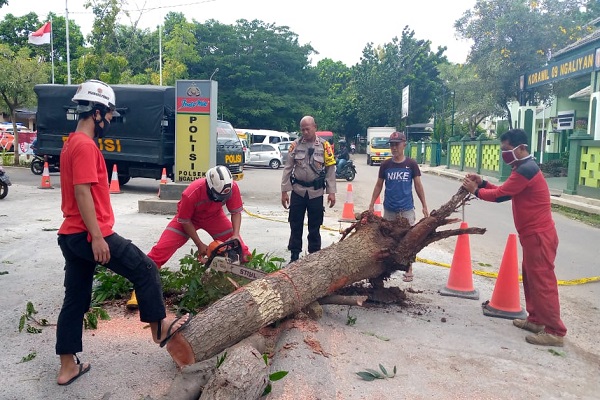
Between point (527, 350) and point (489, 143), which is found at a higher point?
point (489, 143)

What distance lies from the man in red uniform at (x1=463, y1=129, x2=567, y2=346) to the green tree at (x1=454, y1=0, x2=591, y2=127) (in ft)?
86.2

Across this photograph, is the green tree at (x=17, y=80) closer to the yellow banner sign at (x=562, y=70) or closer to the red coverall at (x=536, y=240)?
the yellow banner sign at (x=562, y=70)

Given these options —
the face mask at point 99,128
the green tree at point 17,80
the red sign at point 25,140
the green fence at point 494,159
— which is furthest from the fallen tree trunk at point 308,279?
the red sign at point 25,140

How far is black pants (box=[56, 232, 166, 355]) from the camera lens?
344 cm

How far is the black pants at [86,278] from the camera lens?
344 cm

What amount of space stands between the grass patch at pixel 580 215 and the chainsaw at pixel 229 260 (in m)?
9.33

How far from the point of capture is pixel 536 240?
15.6 feet

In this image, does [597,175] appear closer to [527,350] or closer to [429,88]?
[527,350]

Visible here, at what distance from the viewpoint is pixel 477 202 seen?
1505cm

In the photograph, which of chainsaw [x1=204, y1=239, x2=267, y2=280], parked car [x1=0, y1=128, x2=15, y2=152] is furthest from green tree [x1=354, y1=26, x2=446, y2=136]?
chainsaw [x1=204, y1=239, x2=267, y2=280]

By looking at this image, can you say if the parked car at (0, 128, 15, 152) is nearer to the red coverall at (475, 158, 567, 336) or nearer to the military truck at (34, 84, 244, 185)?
the military truck at (34, 84, 244, 185)

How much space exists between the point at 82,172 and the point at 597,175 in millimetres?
14145

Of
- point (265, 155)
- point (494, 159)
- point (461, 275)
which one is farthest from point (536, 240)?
point (265, 155)

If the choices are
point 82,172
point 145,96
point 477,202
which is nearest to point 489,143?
point 477,202
